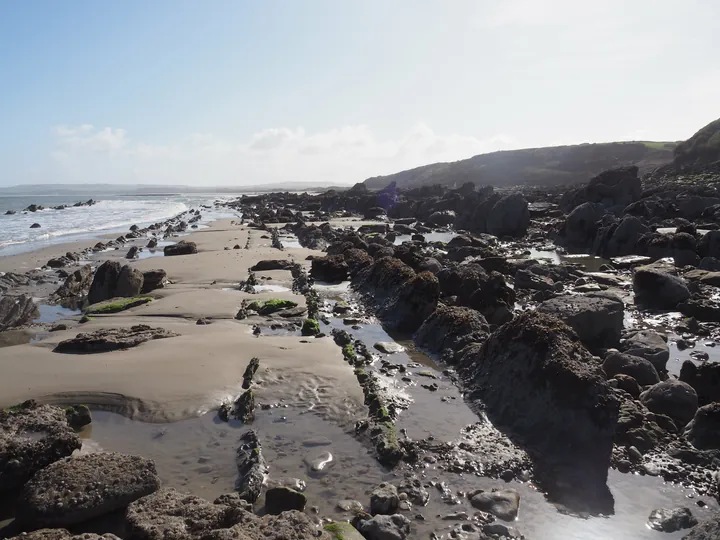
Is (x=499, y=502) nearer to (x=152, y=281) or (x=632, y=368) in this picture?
(x=632, y=368)

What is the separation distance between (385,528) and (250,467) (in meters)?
1.85

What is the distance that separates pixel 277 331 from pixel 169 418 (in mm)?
4593

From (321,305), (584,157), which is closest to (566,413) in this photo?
(321,305)

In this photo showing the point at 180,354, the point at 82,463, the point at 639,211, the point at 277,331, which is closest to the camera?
the point at 82,463

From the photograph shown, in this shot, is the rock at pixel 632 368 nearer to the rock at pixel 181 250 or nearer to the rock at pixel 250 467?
the rock at pixel 250 467

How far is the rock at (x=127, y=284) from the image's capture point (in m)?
15.0

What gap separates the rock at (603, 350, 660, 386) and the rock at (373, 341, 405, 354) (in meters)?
3.94

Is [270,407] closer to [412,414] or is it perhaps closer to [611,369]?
[412,414]

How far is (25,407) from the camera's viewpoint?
21.3 ft

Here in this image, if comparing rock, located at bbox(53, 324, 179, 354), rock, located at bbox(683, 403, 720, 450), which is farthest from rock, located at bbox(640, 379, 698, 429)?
rock, located at bbox(53, 324, 179, 354)

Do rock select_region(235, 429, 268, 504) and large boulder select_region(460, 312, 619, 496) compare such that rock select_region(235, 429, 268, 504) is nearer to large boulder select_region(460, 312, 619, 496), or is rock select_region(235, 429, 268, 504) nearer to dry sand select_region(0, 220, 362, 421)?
dry sand select_region(0, 220, 362, 421)

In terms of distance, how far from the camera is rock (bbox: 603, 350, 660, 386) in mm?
8195

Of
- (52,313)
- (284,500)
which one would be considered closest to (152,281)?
(52,313)

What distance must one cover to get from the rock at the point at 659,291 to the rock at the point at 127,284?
1497 cm
